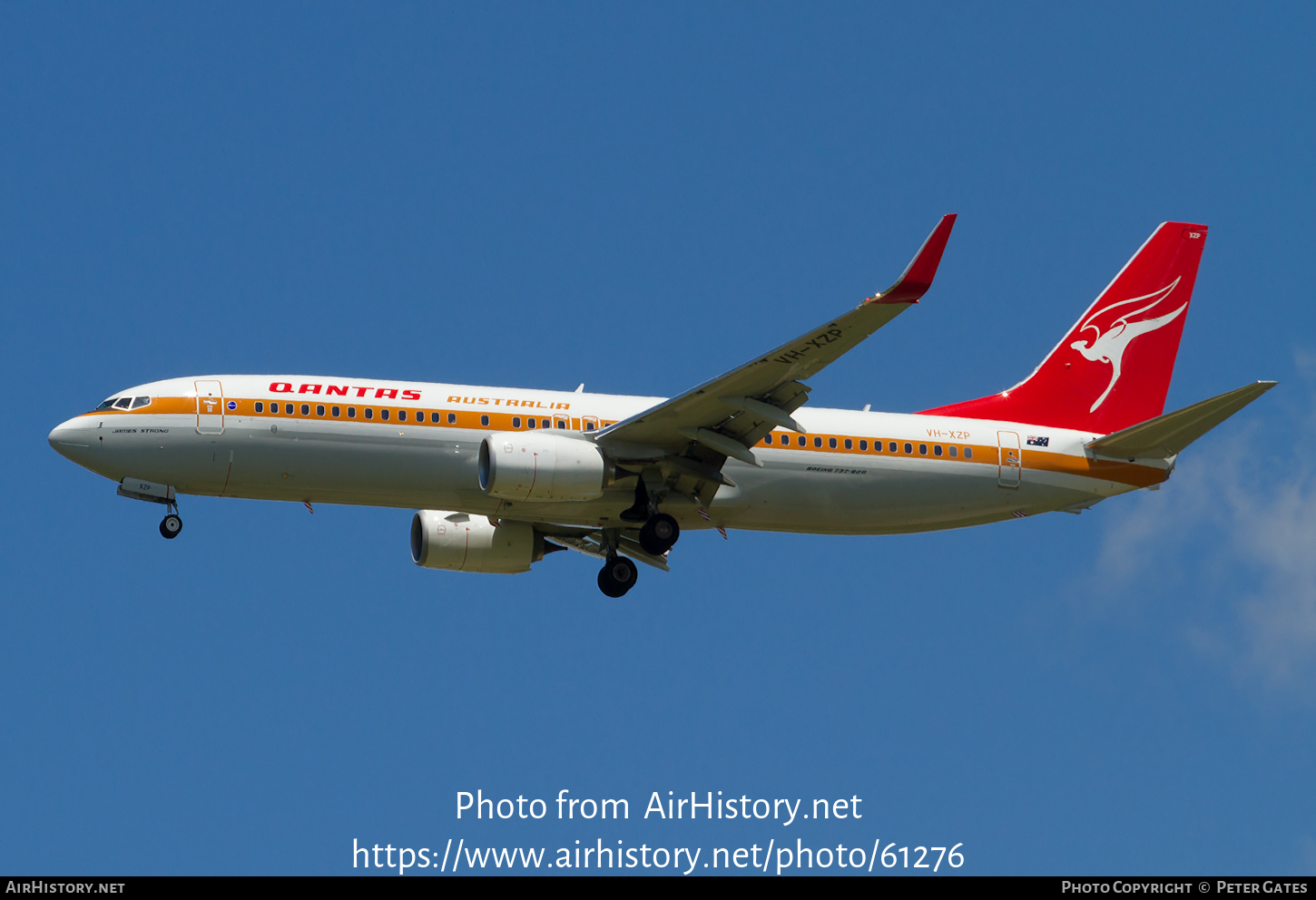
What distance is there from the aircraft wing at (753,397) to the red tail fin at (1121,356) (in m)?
6.86

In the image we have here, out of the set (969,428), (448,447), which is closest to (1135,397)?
(969,428)

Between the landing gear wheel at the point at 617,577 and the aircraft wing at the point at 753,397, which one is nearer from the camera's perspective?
the aircraft wing at the point at 753,397

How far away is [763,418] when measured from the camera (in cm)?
3328

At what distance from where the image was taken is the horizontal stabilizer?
111 feet

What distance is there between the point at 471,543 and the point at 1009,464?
43.3 feet

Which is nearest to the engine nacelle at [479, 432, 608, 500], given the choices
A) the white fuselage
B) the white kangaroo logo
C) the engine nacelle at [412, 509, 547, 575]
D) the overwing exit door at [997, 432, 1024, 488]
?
the white fuselage

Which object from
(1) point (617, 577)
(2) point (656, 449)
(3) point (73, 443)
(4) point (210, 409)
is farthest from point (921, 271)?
(3) point (73, 443)

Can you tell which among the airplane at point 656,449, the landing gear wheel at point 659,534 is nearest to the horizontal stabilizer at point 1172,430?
the airplane at point 656,449

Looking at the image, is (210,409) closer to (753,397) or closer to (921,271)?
(753,397)

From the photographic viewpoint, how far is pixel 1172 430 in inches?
1437

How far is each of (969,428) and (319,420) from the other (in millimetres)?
15329

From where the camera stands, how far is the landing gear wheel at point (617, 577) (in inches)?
1502

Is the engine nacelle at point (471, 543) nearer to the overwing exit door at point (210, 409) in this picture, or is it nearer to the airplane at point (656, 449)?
the airplane at point (656, 449)

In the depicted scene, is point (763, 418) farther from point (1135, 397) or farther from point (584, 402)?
point (1135, 397)
